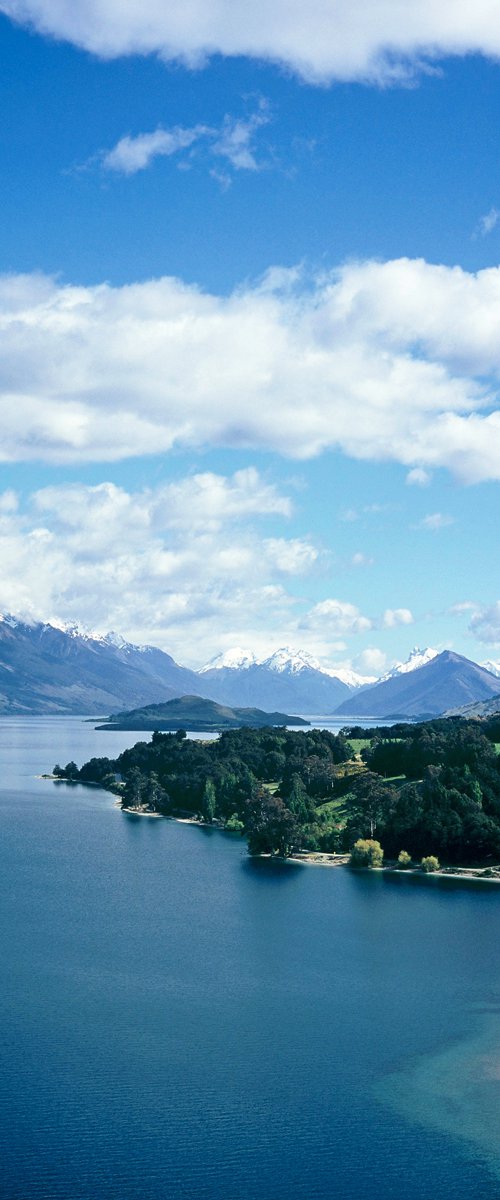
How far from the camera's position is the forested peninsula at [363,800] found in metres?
130

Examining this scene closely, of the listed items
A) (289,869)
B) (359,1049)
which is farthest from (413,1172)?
(289,869)

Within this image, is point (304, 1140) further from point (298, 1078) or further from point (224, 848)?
point (224, 848)

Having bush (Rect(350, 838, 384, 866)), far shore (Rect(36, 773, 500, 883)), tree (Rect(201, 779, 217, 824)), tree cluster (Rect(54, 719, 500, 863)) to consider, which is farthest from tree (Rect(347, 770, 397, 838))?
tree (Rect(201, 779, 217, 824))

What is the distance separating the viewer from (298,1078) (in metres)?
60.4

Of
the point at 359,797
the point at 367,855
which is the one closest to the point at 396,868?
the point at 367,855

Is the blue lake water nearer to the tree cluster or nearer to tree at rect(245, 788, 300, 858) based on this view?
the tree cluster

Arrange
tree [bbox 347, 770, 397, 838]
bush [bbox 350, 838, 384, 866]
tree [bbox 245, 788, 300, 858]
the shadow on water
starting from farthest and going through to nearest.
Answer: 1. tree [bbox 347, 770, 397, 838]
2. tree [bbox 245, 788, 300, 858]
3. bush [bbox 350, 838, 384, 866]
4. the shadow on water

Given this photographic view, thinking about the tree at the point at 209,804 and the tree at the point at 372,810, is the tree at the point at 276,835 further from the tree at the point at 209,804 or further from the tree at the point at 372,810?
the tree at the point at 209,804

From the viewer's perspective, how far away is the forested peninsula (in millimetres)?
129625

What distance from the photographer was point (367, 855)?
12794 centimetres

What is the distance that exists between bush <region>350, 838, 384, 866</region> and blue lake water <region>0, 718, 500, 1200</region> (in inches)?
350

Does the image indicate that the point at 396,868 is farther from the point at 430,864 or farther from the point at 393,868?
the point at 430,864

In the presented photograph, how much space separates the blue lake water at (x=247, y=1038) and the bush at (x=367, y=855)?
8.89 meters

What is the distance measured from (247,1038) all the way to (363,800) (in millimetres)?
76441
